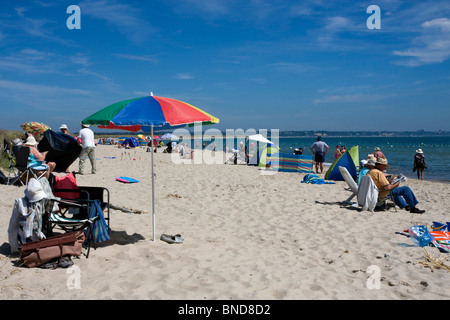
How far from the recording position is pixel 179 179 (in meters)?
11.3

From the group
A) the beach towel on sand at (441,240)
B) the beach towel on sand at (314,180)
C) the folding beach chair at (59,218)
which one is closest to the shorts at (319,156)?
the beach towel on sand at (314,180)

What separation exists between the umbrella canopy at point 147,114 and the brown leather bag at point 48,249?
4.59 feet

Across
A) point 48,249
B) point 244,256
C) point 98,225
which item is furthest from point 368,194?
point 48,249

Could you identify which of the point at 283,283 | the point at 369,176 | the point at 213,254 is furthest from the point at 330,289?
the point at 369,176

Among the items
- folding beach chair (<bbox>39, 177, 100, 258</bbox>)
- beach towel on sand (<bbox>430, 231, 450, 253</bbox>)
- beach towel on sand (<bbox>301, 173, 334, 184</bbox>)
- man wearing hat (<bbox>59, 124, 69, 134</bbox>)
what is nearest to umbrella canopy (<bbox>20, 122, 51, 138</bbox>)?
man wearing hat (<bbox>59, 124, 69, 134</bbox>)

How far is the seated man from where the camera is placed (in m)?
6.94

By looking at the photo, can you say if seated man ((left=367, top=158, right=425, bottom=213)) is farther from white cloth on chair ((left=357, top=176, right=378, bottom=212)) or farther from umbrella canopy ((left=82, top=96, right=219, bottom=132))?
umbrella canopy ((left=82, top=96, right=219, bottom=132))

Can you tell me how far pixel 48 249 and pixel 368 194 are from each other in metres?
5.90

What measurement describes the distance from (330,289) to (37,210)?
3.29m

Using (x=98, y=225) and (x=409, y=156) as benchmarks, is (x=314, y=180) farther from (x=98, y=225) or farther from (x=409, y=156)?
(x=409, y=156)

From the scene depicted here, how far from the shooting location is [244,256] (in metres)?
4.35
